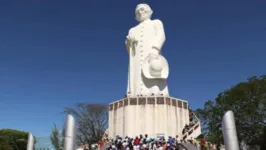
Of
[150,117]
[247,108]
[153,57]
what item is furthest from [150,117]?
[247,108]

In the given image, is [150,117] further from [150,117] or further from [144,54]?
[144,54]

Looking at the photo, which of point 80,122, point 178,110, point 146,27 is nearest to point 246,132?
point 178,110

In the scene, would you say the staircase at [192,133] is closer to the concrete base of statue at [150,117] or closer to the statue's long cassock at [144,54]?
the concrete base of statue at [150,117]

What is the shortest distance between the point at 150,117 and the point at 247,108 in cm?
1873

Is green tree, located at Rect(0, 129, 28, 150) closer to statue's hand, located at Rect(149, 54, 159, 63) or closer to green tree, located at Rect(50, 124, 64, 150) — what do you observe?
green tree, located at Rect(50, 124, 64, 150)

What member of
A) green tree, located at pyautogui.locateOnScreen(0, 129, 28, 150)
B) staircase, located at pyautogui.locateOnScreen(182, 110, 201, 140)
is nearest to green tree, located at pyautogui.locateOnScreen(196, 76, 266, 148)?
staircase, located at pyautogui.locateOnScreen(182, 110, 201, 140)

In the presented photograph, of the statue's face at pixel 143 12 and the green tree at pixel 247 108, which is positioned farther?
the green tree at pixel 247 108

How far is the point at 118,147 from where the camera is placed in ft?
56.0

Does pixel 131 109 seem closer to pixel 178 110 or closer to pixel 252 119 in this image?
pixel 178 110

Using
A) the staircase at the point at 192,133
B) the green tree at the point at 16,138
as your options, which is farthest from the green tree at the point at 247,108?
the green tree at the point at 16,138

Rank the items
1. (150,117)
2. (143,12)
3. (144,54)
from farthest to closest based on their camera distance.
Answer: (143,12), (144,54), (150,117)

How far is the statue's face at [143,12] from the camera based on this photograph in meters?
26.4

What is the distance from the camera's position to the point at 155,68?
23.2m

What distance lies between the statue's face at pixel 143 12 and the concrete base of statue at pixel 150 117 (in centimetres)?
862
